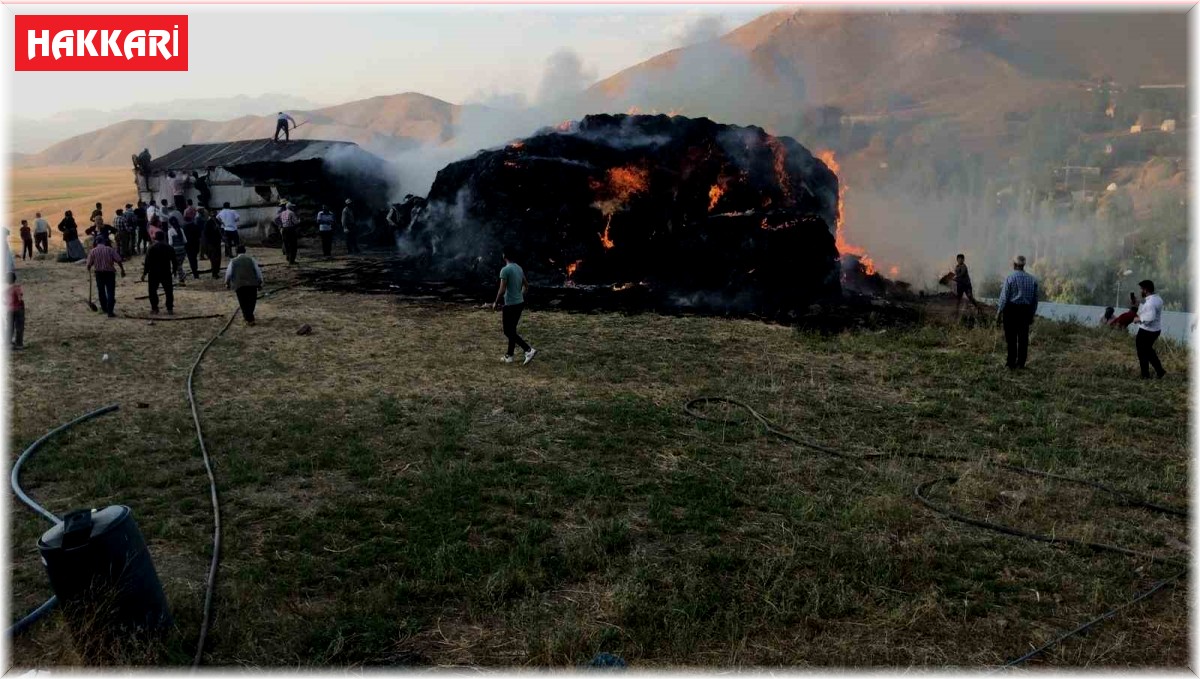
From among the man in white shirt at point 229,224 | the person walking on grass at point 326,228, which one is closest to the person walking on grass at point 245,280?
the man in white shirt at point 229,224

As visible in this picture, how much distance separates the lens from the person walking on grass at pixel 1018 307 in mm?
12945

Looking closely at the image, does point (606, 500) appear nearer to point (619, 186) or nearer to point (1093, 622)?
point (1093, 622)

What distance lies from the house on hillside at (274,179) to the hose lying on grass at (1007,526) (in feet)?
89.5

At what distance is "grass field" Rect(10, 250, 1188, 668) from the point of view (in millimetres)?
5328

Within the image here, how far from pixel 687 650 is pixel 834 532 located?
2374 millimetres

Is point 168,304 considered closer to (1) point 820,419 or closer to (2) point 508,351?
(2) point 508,351

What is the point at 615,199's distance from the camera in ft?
81.6

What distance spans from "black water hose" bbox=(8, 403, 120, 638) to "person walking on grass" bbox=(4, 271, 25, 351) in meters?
4.75

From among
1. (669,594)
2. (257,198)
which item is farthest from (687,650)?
(257,198)

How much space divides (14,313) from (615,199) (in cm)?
1614

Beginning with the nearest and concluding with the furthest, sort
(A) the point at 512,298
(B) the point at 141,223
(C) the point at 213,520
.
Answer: (C) the point at 213,520, (A) the point at 512,298, (B) the point at 141,223

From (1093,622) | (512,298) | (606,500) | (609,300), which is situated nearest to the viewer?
(1093,622)

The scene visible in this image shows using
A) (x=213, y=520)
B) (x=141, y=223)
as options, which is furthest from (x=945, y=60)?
(x=213, y=520)

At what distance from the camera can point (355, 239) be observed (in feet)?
107
